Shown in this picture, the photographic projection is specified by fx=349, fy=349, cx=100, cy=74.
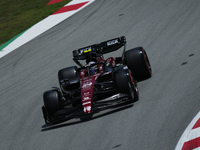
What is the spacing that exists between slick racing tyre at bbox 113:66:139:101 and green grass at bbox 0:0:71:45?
36.5 feet

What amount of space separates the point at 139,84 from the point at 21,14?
1443 centimetres

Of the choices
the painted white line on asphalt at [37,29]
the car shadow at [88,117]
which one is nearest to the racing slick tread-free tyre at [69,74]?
the car shadow at [88,117]

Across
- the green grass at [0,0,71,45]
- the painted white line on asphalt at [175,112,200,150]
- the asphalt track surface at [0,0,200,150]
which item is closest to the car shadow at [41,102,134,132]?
the asphalt track surface at [0,0,200,150]

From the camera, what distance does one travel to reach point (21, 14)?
21.5 meters

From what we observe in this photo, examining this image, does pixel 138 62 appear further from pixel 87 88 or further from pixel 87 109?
pixel 87 109

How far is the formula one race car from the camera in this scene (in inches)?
290

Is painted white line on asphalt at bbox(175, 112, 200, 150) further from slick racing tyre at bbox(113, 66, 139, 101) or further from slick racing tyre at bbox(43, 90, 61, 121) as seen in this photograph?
slick racing tyre at bbox(43, 90, 61, 121)

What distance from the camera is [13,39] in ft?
56.0

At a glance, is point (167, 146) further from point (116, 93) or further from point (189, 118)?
point (116, 93)

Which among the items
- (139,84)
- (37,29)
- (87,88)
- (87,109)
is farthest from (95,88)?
(37,29)

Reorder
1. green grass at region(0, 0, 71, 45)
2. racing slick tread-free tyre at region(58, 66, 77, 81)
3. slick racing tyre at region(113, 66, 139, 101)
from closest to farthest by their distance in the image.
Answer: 1. slick racing tyre at region(113, 66, 139, 101)
2. racing slick tread-free tyre at region(58, 66, 77, 81)
3. green grass at region(0, 0, 71, 45)

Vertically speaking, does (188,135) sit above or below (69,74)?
below

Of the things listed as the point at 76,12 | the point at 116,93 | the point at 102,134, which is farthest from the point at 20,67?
the point at 102,134

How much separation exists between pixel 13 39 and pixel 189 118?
12533 millimetres
